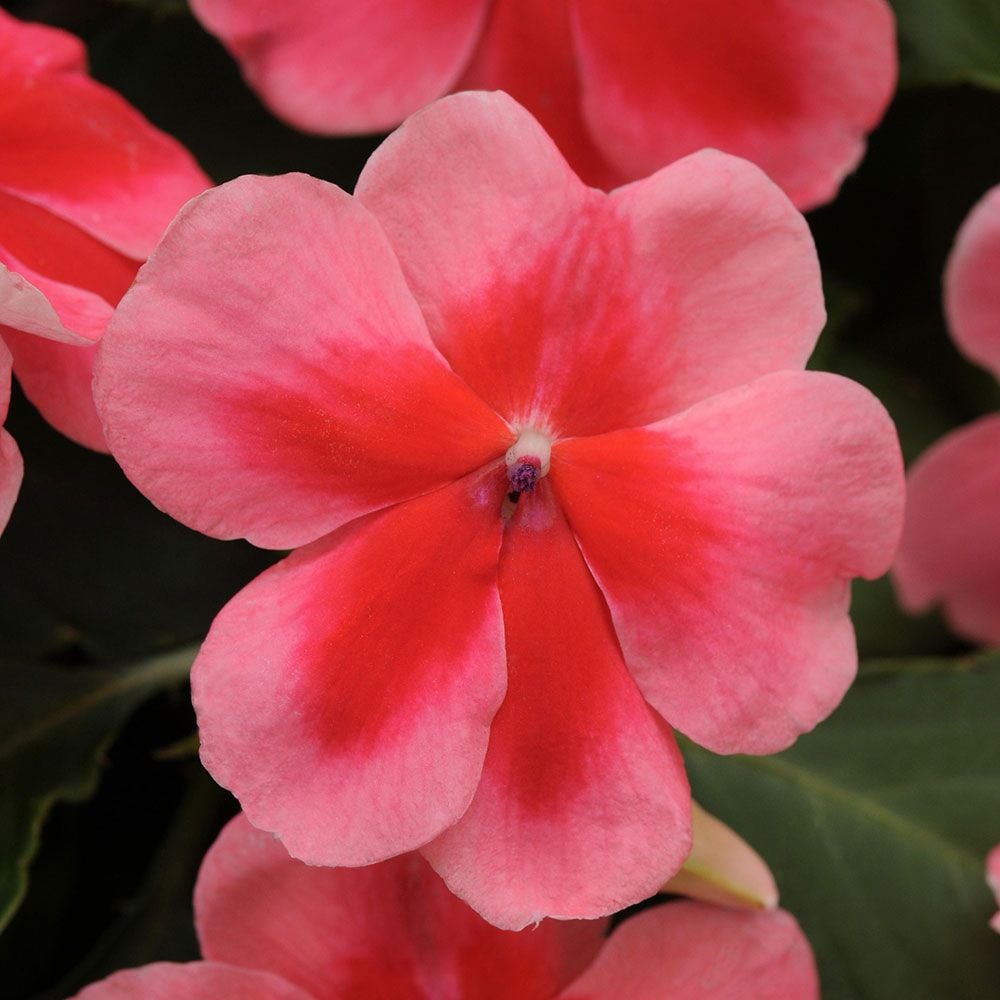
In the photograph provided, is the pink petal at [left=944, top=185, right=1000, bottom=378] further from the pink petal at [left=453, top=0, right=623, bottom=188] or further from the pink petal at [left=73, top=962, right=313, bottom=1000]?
the pink petal at [left=73, top=962, right=313, bottom=1000]

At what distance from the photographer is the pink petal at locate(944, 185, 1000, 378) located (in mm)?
556

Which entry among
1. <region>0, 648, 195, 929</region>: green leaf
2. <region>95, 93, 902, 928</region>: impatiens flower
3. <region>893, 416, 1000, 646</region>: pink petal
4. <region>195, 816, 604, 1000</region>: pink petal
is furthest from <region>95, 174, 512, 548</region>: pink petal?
<region>893, 416, 1000, 646</region>: pink petal

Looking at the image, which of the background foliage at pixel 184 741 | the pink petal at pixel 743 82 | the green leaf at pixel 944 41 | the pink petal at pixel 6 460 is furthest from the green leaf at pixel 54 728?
the green leaf at pixel 944 41

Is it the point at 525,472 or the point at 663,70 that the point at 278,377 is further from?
the point at 663,70

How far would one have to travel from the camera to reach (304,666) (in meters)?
0.37

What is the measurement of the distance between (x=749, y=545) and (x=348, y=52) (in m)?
0.26

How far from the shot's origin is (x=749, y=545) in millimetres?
378

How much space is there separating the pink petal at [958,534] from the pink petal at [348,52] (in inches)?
12.2

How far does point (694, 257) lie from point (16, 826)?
357 mm

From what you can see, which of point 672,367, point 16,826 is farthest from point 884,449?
point 16,826

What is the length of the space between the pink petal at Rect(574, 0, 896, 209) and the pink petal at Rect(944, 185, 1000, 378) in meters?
0.08

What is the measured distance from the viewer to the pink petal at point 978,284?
1.82ft

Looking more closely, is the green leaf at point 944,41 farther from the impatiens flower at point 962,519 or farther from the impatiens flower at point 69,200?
the impatiens flower at point 69,200

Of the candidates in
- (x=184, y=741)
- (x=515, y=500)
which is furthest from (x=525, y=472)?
(x=184, y=741)
